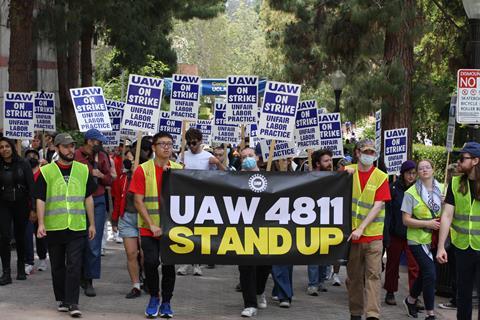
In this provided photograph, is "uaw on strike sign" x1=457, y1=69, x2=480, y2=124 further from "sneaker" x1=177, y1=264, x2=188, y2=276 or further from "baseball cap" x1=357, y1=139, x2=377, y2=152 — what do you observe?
"sneaker" x1=177, y1=264, x2=188, y2=276

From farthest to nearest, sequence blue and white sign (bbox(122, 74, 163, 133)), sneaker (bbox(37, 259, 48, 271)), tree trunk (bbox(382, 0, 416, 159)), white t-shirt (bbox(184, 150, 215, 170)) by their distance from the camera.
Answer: tree trunk (bbox(382, 0, 416, 159)), sneaker (bbox(37, 259, 48, 271)), white t-shirt (bbox(184, 150, 215, 170)), blue and white sign (bbox(122, 74, 163, 133))

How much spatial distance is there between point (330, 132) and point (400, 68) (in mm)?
5210

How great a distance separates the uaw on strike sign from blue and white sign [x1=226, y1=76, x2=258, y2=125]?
4005mm

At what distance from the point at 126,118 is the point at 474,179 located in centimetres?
509

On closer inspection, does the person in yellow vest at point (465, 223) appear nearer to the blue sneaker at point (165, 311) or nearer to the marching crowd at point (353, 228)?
the marching crowd at point (353, 228)

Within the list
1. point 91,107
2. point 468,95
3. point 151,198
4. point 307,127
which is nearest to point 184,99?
point 91,107

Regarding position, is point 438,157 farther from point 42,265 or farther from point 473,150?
point 473,150

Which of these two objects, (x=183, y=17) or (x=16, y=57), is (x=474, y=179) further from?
(x=183, y=17)

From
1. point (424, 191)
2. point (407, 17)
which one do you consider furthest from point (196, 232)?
point (407, 17)

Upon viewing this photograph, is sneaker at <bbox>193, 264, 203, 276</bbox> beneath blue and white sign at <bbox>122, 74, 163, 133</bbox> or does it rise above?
beneath

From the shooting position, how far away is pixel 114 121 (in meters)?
18.8

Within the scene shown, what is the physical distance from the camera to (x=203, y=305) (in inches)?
445

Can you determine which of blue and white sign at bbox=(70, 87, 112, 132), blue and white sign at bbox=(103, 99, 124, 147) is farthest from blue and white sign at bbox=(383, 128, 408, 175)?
blue and white sign at bbox=(103, 99, 124, 147)

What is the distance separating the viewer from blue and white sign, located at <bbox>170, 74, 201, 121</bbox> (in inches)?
592
